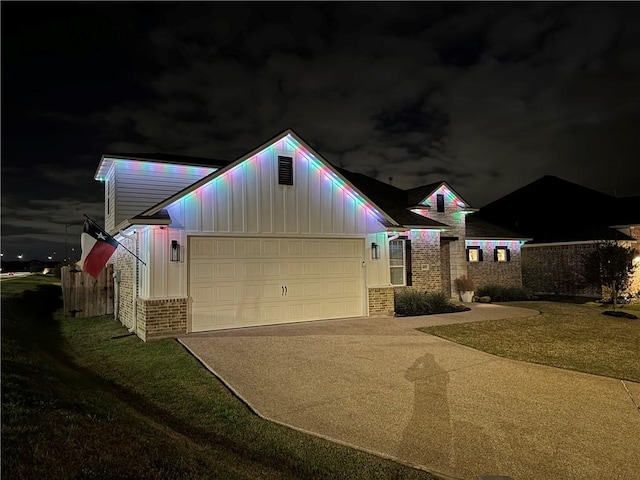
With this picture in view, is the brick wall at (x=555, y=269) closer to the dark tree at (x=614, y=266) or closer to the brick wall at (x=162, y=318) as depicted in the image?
the dark tree at (x=614, y=266)

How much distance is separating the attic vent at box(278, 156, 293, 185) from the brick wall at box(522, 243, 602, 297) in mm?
17060

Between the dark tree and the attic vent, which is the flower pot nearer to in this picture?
the dark tree

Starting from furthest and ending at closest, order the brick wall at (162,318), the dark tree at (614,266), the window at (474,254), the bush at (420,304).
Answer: the window at (474,254), the dark tree at (614,266), the bush at (420,304), the brick wall at (162,318)

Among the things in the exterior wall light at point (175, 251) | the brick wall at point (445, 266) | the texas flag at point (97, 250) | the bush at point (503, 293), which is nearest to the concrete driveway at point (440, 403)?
the exterior wall light at point (175, 251)

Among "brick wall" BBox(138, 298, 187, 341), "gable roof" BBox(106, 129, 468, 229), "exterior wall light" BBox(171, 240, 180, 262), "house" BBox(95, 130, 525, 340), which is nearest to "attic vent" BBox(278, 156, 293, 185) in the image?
"house" BBox(95, 130, 525, 340)

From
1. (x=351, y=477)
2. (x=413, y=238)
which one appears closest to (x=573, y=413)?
(x=351, y=477)

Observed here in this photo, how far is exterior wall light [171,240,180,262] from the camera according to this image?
9.91 meters

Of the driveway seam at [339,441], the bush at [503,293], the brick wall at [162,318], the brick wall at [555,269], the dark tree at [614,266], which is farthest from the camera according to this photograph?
the brick wall at [555,269]

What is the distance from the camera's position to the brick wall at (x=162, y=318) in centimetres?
959

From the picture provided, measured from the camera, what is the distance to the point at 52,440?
373 cm

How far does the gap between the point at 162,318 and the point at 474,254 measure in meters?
15.8

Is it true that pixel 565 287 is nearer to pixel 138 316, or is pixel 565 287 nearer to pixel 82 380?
pixel 138 316

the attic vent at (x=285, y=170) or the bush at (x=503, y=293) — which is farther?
the bush at (x=503, y=293)

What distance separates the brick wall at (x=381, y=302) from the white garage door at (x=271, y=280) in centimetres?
31
